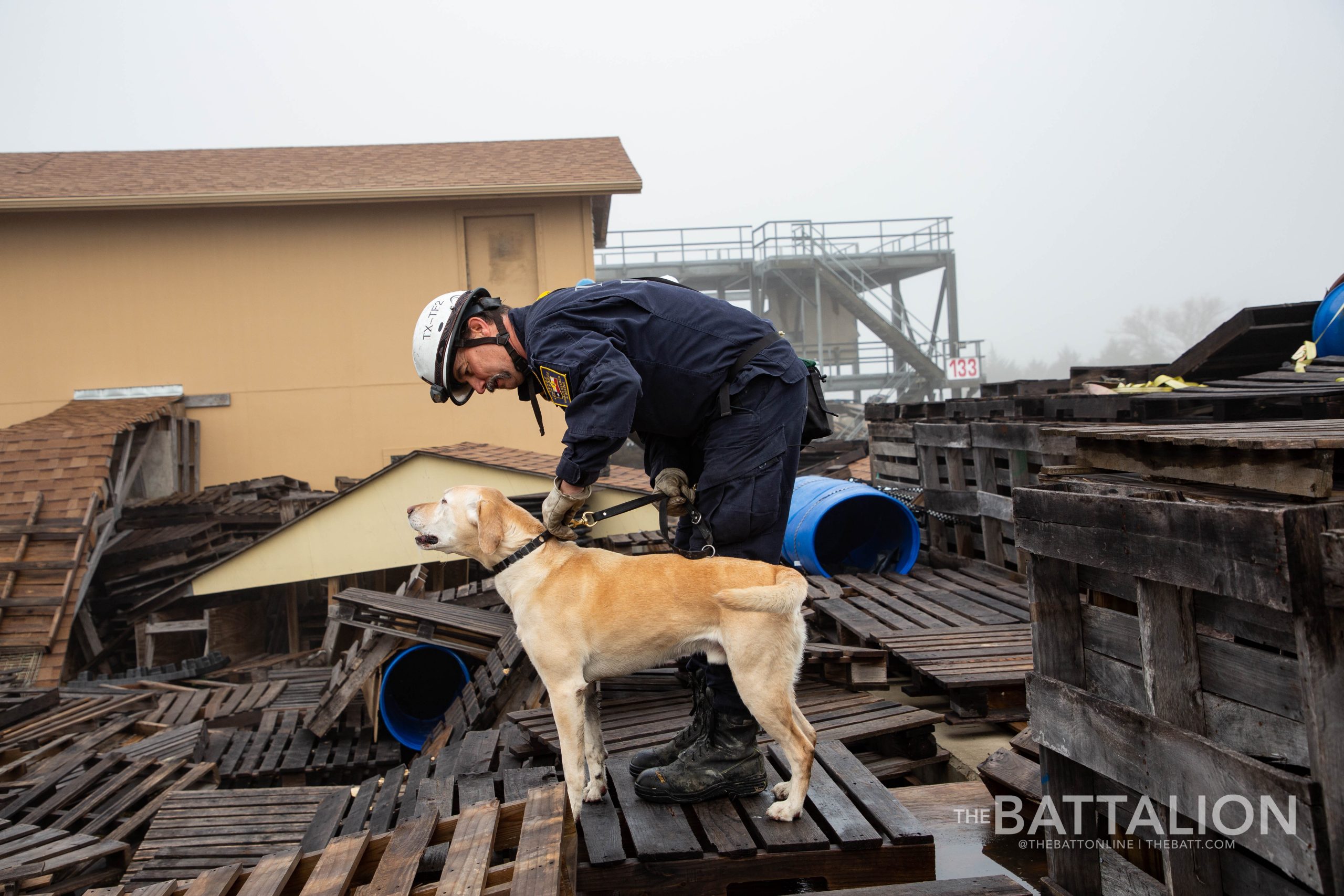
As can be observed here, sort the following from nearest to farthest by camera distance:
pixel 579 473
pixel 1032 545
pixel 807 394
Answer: pixel 1032 545
pixel 579 473
pixel 807 394

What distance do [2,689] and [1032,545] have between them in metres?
9.61

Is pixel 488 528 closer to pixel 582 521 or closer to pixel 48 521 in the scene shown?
pixel 582 521

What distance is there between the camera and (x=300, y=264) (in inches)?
609

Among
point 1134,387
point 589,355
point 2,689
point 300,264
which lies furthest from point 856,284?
point 589,355

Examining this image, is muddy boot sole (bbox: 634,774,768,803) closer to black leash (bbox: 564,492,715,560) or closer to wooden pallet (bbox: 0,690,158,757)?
black leash (bbox: 564,492,715,560)

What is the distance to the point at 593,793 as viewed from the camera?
3408 mm

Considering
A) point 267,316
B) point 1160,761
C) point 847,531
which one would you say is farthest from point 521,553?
point 267,316

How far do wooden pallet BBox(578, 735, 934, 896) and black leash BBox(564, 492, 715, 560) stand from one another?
96 centimetres

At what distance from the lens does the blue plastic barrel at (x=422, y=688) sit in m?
6.99

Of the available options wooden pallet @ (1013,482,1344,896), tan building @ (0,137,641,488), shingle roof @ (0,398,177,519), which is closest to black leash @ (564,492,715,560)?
wooden pallet @ (1013,482,1344,896)

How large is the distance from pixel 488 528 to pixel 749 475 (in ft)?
3.37

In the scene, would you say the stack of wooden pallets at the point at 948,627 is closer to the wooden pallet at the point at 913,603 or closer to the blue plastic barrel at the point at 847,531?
the wooden pallet at the point at 913,603

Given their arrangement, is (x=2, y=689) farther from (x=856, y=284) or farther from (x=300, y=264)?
(x=856, y=284)

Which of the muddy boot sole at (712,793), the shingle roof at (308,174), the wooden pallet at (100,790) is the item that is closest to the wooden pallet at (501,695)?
the wooden pallet at (100,790)
